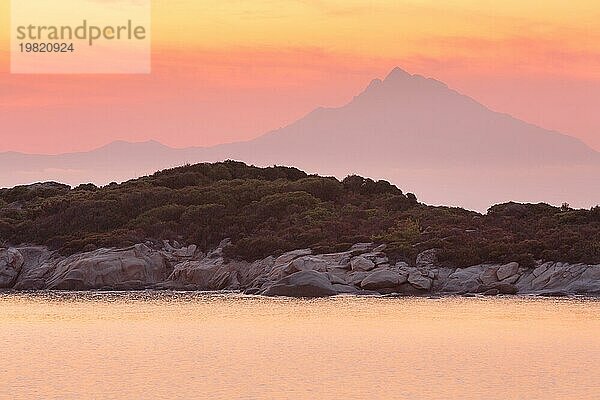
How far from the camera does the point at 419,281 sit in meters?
74.2

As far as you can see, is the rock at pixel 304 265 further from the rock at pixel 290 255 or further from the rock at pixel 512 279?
the rock at pixel 512 279

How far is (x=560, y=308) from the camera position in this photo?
2496 inches

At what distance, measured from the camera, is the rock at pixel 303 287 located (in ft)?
238

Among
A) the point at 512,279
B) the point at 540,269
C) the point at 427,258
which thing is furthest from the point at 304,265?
the point at 540,269

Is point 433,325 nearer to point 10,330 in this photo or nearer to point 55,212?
point 10,330

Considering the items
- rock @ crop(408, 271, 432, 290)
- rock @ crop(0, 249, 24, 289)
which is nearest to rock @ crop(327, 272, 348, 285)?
rock @ crop(408, 271, 432, 290)

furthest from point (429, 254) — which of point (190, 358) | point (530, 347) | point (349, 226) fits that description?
point (190, 358)

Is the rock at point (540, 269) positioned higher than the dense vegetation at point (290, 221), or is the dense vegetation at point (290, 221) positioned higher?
the dense vegetation at point (290, 221)

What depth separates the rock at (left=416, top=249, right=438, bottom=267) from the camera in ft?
253

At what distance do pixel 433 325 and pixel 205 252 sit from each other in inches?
1211

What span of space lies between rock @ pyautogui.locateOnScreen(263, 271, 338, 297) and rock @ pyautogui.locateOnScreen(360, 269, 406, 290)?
221 centimetres

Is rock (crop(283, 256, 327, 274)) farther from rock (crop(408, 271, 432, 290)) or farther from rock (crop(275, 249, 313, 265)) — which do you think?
rock (crop(408, 271, 432, 290))

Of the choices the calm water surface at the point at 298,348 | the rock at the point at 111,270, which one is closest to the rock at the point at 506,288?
the calm water surface at the point at 298,348

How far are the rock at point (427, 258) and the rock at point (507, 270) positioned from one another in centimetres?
458
